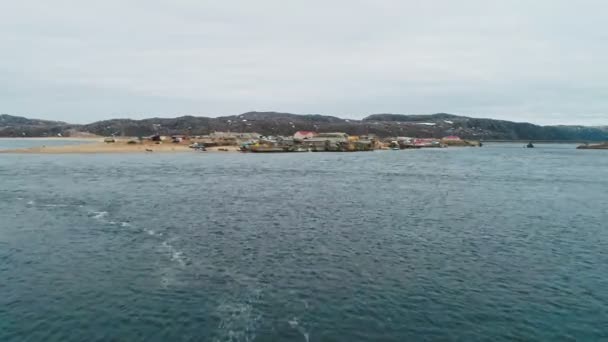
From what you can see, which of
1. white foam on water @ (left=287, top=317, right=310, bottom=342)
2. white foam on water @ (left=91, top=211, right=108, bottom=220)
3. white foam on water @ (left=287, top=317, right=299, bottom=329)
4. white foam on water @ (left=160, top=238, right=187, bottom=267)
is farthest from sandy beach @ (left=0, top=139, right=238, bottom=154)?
white foam on water @ (left=287, top=317, right=310, bottom=342)

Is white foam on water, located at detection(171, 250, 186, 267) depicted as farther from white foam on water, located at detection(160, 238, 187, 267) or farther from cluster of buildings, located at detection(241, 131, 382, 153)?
cluster of buildings, located at detection(241, 131, 382, 153)

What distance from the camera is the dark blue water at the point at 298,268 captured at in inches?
784

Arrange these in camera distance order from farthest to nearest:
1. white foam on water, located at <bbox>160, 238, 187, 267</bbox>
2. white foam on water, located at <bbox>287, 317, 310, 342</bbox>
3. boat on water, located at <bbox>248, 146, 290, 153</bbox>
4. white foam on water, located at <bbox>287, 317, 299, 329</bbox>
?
boat on water, located at <bbox>248, 146, 290, 153</bbox> < white foam on water, located at <bbox>160, 238, 187, 267</bbox> < white foam on water, located at <bbox>287, 317, 299, 329</bbox> < white foam on water, located at <bbox>287, 317, 310, 342</bbox>

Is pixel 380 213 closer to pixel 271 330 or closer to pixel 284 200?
pixel 284 200

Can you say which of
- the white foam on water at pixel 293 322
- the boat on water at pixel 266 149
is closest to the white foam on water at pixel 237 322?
the white foam on water at pixel 293 322

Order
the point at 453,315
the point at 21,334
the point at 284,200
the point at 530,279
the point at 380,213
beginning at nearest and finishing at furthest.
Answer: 1. the point at 21,334
2. the point at 453,315
3. the point at 530,279
4. the point at 380,213
5. the point at 284,200

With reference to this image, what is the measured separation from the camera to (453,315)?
69.3ft

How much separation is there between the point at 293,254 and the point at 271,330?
10.5m

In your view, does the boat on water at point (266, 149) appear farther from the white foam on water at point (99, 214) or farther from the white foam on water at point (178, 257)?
the white foam on water at point (178, 257)

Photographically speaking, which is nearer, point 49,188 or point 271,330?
point 271,330

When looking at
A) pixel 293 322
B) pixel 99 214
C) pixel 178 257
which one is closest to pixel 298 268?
pixel 293 322

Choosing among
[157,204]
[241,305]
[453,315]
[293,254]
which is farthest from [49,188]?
[453,315]

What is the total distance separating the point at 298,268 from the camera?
2695 centimetres

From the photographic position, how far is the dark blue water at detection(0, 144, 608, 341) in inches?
784
